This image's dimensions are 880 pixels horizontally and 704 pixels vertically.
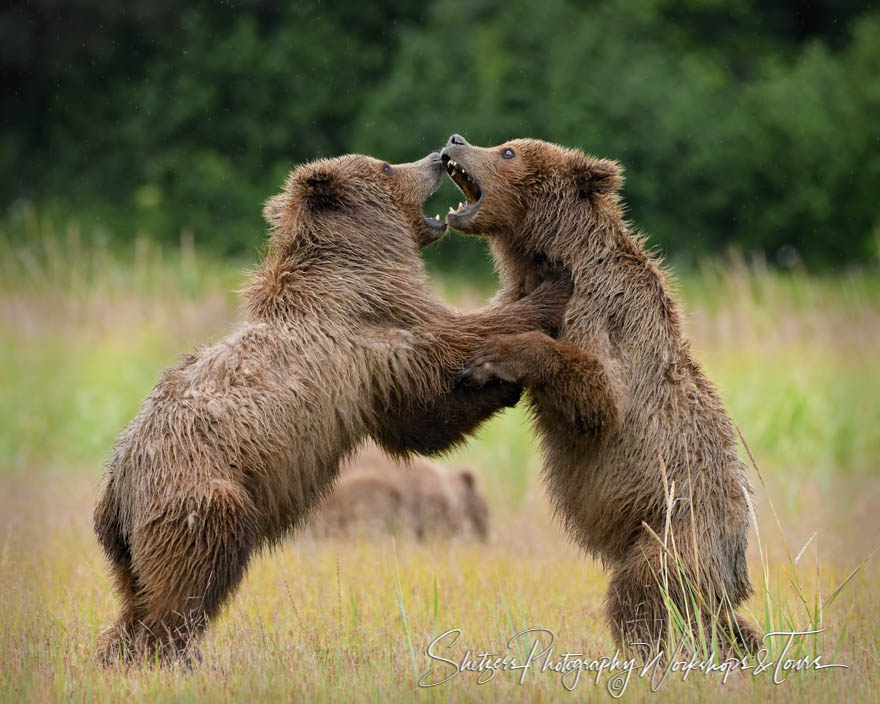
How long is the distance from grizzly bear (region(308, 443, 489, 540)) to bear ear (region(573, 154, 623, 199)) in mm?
3542

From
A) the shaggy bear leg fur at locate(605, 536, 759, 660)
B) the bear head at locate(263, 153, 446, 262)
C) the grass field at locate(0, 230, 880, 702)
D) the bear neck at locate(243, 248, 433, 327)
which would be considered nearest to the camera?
the grass field at locate(0, 230, 880, 702)

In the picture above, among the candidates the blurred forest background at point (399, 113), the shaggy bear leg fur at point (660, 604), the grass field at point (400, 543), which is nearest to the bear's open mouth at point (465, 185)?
the grass field at point (400, 543)

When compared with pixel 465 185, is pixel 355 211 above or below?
below

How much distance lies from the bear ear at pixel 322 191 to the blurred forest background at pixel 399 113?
17782 millimetres

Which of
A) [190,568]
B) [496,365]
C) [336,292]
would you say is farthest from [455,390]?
[190,568]

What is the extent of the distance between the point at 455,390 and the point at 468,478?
4.06 m

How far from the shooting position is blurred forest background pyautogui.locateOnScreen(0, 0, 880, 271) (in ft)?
82.4

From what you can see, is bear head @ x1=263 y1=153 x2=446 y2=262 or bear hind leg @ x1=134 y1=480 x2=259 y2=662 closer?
bear hind leg @ x1=134 y1=480 x2=259 y2=662

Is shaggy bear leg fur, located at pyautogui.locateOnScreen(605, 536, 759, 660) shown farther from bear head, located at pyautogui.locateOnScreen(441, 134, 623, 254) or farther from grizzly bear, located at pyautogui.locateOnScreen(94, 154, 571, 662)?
bear head, located at pyautogui.locateOnScreen(441, 134, 623, 254)

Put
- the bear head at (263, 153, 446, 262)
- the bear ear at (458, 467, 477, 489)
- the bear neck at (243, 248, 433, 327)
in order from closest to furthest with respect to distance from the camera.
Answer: the bear neck at (243, 248, 433, 327), the bear head at (263, 153, 446, 262), the bear ear at (458, 467, 477, 489)

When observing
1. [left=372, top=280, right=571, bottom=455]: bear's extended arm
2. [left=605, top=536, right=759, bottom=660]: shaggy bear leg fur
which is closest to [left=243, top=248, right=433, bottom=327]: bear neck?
[left=372, top=280, right=571, bottom=455]: bear's extended arm

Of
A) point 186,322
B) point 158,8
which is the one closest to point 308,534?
point 186,322

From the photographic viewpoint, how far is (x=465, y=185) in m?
6.96

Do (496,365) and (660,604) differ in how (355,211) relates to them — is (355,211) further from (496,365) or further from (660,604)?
(660,604)
